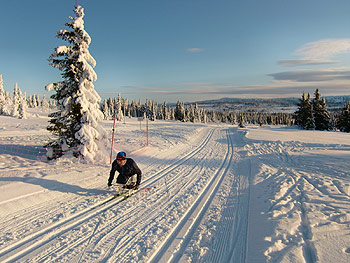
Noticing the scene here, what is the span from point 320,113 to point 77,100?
172 feet

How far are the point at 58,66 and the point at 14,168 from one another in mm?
5482

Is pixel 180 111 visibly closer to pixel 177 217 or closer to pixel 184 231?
pixel 177 217

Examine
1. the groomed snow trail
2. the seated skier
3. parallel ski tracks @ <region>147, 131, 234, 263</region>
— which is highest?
the seated skier

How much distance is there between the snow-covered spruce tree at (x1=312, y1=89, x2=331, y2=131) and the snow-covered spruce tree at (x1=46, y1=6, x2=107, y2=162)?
168 ft

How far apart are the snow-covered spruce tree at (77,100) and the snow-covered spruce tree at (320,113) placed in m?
51.3

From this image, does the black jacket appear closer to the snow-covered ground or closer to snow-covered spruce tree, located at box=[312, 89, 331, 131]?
the snow-covered ground

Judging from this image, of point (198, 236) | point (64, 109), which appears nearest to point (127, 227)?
point (198, 236)

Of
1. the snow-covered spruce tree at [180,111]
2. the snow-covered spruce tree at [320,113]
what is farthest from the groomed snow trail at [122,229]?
the snow-covered spruce tree at [180,111]

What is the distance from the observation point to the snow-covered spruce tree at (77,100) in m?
10.5

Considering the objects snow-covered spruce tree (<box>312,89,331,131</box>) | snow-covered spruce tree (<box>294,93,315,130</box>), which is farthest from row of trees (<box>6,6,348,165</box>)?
snow-covered spruce tree (<box>312,89,331,131</box>)

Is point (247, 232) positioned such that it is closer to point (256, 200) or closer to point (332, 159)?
point (256, 200)

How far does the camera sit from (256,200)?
20.4ft

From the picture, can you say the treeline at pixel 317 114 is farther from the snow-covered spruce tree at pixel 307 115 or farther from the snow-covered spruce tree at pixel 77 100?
the snow-covered spruce tree at pixel 77 100

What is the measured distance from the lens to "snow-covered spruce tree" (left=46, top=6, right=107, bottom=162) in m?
10.5
